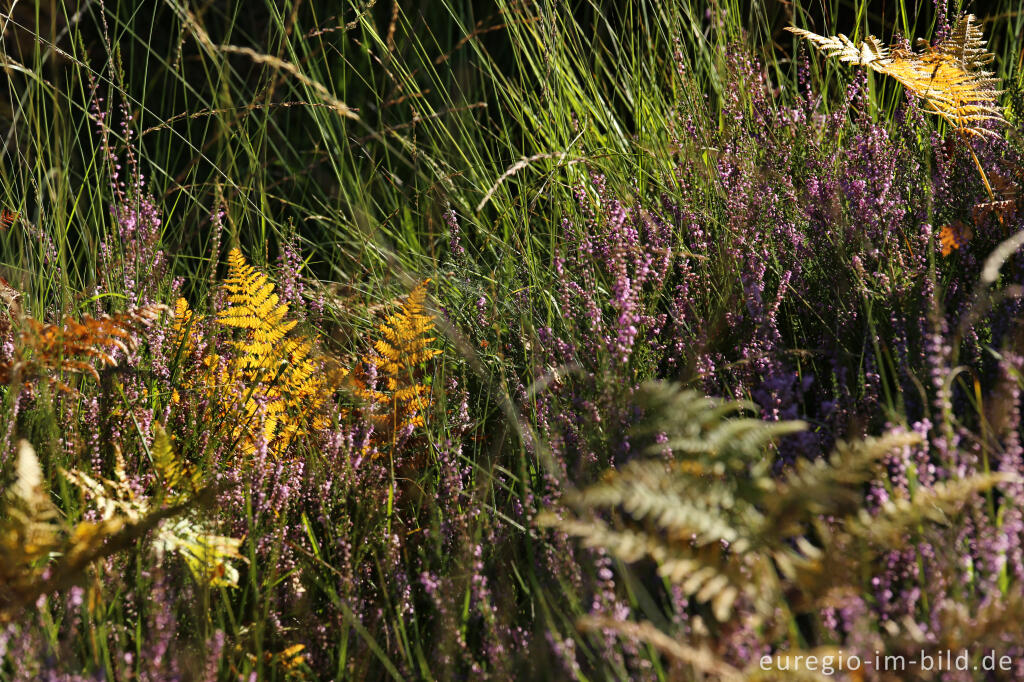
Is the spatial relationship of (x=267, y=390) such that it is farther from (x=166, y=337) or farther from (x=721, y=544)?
(x=721, y=544)

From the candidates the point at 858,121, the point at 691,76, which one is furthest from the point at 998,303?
the point at 691,76

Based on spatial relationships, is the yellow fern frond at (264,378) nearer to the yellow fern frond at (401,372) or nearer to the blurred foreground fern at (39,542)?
the yellow fern frond at (401,372)

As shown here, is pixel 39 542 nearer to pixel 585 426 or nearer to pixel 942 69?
pixel 585 426

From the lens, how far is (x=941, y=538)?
3.73ft

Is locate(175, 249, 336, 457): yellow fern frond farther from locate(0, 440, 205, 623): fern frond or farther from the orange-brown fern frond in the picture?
locate(0, 440, 205, 623): fern frond

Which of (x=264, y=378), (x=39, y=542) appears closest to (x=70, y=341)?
(x=264, y=378)

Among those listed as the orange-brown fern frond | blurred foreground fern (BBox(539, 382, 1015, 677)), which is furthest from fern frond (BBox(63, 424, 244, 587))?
blurred foreground fern (BBox(539, 382, 1015, 677))

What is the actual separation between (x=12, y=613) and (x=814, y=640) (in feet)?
3.51

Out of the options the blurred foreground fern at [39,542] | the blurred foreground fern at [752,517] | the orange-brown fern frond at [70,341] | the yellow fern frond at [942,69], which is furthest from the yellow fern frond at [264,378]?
the yellow fern frond at [942,69]

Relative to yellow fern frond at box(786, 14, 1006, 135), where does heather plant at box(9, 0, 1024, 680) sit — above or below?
below

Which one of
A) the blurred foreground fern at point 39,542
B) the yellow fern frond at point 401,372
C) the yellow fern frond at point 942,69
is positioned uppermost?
the yellow fern frond at point 942,69

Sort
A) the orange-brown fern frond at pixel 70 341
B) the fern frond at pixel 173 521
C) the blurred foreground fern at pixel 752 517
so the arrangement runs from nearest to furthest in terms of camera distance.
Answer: the blurred foreground fern at pixel 752 517, the fern frond at pixel 173 521, the orange-brown fern frond at pixel 70 341

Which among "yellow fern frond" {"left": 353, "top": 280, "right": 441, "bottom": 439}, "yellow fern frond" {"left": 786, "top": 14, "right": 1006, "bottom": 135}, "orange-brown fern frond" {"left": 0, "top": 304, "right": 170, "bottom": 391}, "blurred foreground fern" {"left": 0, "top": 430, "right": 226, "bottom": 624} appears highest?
"yellow fern frond" {"left": 786, "top": 14, "right": 1006, "bottom": 135}

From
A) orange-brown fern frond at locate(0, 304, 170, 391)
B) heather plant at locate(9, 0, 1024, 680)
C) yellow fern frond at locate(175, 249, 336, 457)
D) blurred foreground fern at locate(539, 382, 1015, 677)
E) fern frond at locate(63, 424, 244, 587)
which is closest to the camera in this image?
blurred foreground fern at locate(539, 382, 1015, 677)
